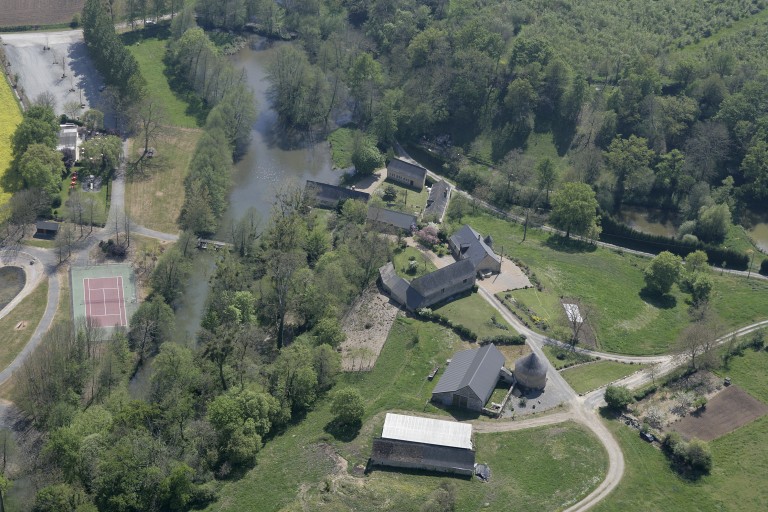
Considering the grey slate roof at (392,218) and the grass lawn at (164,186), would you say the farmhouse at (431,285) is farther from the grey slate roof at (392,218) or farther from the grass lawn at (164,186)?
the grass lawn at (164,186)

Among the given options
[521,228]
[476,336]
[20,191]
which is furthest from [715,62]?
[20,191]

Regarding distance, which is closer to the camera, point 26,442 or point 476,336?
point 26,442

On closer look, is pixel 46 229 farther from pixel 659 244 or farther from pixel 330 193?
pixel 659 244

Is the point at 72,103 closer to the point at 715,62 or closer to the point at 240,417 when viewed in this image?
→ the point at 240,417

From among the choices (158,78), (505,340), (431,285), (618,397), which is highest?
(618,397)

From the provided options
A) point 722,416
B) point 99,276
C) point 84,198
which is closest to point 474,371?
point 722,416

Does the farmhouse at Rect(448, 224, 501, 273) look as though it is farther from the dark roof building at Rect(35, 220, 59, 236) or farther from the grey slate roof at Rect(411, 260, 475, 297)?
the dark roof building at Rect(35, 220, 59, 236)

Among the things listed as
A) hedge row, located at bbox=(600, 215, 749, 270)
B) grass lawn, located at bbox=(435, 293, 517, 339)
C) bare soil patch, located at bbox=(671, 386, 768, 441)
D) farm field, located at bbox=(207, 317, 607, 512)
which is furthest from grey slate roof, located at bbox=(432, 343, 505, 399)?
hedge row, located at bbox=(600, 215, 749, 270)
